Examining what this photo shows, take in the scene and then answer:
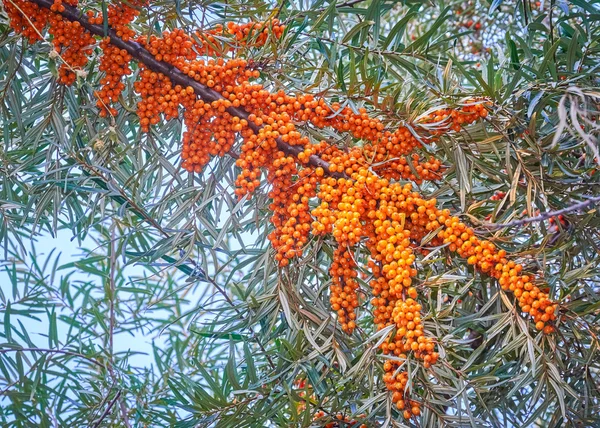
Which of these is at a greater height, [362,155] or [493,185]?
[362,155]

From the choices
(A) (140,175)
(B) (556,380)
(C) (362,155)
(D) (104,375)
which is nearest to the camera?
(B) (556,380)

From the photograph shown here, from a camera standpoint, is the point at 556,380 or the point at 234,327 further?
the point at 234,327

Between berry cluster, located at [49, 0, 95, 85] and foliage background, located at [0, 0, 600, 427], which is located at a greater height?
berry cluster, located at [49, 0, 95, 85]

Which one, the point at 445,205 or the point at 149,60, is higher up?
the point at 149,60

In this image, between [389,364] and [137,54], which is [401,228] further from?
[137,54]

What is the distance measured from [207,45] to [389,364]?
522 millimetres

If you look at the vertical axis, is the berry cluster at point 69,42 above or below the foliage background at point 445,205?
above

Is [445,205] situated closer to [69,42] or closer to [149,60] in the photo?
[149,60]

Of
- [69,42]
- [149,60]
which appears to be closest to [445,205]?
[149,60]

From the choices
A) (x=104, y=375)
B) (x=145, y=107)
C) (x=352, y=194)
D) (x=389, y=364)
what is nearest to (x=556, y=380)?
(x=389, y=364)

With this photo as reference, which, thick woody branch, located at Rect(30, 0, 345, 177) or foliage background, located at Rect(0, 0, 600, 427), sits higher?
thick woody branch, located at Rect(30, 0, 345, 177)

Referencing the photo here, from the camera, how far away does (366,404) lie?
832 millimetres

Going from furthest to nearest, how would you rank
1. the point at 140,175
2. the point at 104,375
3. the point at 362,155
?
the point at 104,375, the point at 140,175, the point at 362,155

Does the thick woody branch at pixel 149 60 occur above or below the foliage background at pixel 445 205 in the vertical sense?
above
